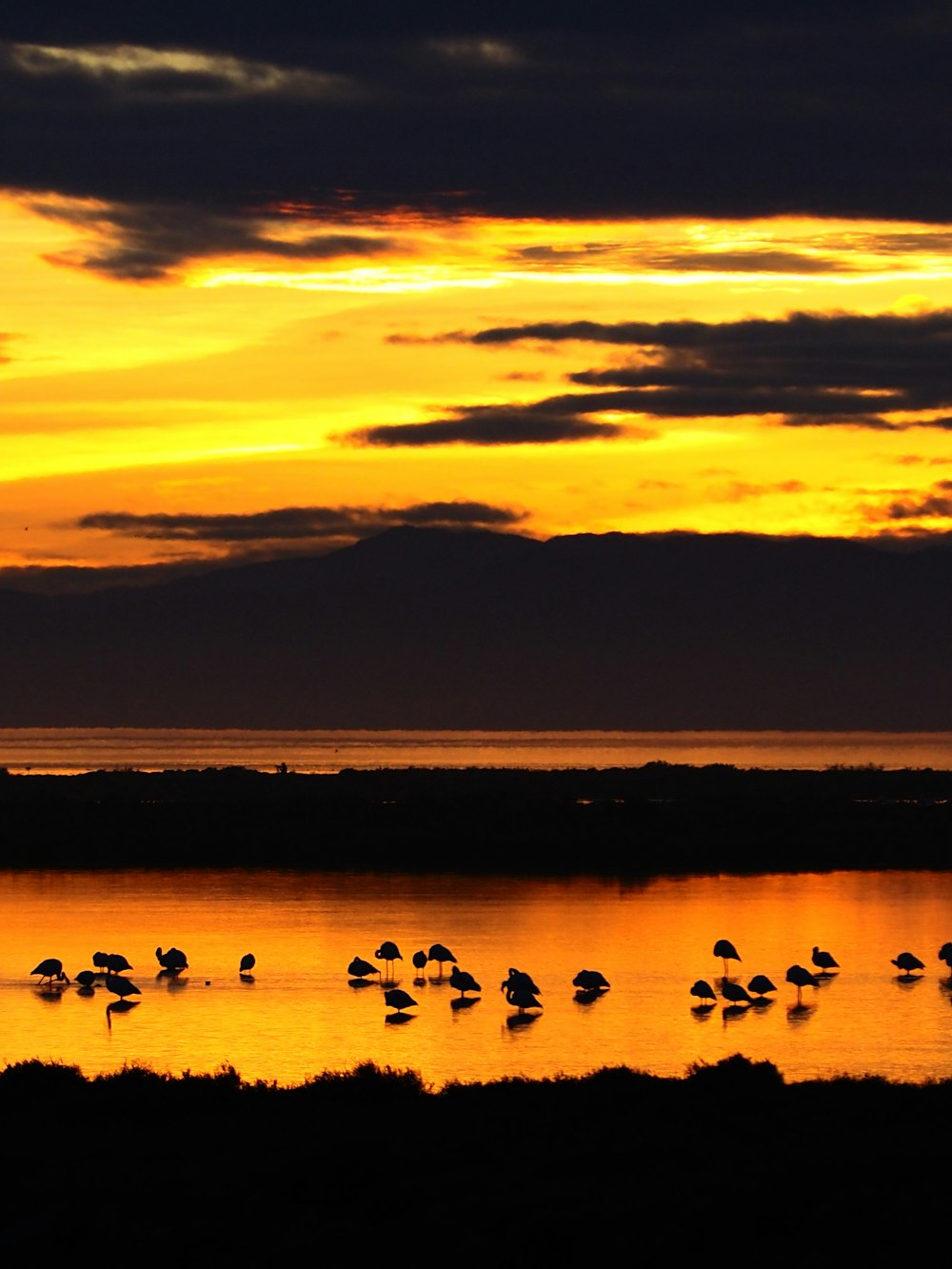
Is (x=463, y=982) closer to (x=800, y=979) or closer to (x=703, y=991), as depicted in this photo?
(x=703, y=991)

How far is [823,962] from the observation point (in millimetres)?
29578

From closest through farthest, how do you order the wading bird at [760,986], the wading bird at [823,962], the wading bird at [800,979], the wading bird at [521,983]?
the wading bird at [521,983], the wading bird at [760,986], the wading bird at [800,979], the wading bird at [823,962]

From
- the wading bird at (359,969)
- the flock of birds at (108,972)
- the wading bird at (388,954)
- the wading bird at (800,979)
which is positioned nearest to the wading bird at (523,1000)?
the wading bird at (359,969)

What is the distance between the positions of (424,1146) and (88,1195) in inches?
106

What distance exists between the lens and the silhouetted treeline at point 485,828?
49281mm

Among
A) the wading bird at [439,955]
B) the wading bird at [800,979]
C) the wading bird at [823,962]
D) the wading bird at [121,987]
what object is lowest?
the wading bird at [800,979]

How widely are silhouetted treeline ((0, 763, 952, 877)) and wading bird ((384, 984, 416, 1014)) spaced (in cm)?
1890

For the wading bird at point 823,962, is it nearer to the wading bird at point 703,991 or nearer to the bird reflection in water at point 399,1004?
the wading bird at point 703,991

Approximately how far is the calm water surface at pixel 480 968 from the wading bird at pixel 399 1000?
0.18 m

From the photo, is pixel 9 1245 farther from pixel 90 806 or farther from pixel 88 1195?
pixel 90 806

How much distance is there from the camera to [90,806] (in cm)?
6412

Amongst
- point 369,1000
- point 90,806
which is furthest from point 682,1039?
point 90,806

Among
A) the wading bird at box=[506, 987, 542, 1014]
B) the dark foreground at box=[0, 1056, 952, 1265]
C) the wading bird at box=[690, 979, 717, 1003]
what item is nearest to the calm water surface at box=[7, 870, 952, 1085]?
the wading bird at box=[690, 979, 717, 1003]

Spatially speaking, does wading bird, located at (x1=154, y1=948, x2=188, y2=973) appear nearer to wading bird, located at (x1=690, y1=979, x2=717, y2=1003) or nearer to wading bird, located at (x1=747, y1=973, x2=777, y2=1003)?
wading bird, located at (x1=690, y1=979, x2=717, y2=1003)
